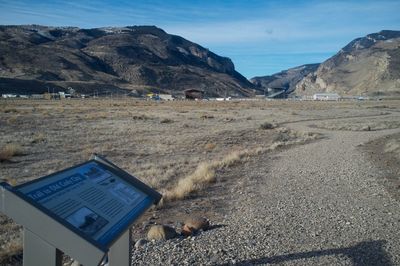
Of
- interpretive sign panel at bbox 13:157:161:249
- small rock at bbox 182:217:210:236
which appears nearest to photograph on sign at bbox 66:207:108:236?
interpretive sign panel at bbox 13:157:161:249

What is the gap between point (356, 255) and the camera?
713cm

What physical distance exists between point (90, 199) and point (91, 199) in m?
0.02

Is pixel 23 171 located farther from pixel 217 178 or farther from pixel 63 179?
pixel 63 179

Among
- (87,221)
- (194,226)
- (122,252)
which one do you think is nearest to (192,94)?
(194,226)

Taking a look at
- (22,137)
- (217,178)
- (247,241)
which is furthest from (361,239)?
(22,137)

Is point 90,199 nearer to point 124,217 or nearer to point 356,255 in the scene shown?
point 124,217

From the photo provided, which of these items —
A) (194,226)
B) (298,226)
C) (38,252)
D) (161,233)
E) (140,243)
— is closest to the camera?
(38,252)

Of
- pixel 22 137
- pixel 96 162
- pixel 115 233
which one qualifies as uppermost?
pixel 96 162

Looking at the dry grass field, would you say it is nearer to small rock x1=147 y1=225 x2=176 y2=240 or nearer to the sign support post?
small rock x1=147 y1=225 x2=176 y2=240

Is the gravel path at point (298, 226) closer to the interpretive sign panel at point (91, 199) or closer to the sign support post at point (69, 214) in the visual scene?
the interpretive sign panel at point (91, 199)

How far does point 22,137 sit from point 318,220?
66.6ft

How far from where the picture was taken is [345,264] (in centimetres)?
678

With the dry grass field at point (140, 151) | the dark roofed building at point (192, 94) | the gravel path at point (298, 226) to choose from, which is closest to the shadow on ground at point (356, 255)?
the gravel path at point (298, 226)

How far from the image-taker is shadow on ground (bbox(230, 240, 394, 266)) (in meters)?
6.86
